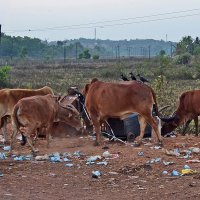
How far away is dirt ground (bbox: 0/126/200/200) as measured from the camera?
27.6 feet

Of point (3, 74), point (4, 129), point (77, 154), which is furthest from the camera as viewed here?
point (3, 74)

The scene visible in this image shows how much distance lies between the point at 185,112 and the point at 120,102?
124 inches

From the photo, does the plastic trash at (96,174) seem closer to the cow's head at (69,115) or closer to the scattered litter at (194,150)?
the scattered litter at (194,150)

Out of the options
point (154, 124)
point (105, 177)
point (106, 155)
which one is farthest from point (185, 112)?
point (105, 177)

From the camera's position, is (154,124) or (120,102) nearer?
(154,124)

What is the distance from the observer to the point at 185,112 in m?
14.9

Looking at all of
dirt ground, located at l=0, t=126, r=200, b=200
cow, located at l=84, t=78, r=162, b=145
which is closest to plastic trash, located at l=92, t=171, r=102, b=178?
dirt ground, located at l=0, t=126, r=200, b=200

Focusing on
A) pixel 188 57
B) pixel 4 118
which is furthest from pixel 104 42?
pixel 4 118

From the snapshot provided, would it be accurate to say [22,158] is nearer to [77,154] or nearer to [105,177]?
[77,154]

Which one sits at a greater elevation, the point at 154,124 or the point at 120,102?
the point at 120,102

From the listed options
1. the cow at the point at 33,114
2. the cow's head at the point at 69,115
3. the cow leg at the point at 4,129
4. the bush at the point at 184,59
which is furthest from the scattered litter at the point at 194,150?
the bush at the point at 184,59

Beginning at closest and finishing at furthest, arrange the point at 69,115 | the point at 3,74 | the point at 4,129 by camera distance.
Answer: the point at 69,115 → the point at 4,129 → the point at 3,74

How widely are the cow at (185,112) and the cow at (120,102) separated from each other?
2.23 m

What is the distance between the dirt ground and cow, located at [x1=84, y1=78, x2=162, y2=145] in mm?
604
